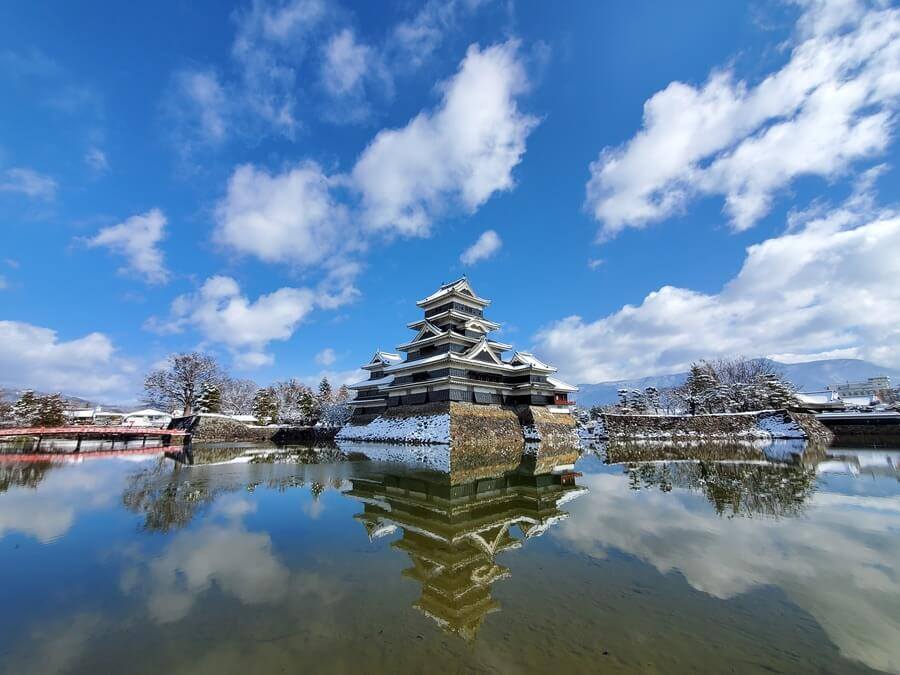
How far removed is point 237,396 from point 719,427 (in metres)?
66.4

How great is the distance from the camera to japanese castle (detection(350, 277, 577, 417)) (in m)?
27.8

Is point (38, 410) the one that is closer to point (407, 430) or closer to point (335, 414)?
point (335, 414)

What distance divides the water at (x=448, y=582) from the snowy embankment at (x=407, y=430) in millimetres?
12980

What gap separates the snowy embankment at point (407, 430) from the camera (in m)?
23.3

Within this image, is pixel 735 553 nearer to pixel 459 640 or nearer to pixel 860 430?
pixel 459 640

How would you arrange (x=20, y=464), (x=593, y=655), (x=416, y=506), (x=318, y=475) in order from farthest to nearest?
(x=20, y=464), (x=318, y=475), (x=416, y=506), (x=593, y=655)

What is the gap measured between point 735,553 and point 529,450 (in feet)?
59.1

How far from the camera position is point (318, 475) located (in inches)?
536

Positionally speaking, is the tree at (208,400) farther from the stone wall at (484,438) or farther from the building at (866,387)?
the building at (866,387)

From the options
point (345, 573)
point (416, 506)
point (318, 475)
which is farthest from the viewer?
point (318, 475)

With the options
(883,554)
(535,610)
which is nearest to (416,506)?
(535,610)

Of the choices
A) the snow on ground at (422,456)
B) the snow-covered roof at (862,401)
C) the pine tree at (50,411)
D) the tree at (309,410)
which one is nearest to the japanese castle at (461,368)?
the snow on ground at (422,456)

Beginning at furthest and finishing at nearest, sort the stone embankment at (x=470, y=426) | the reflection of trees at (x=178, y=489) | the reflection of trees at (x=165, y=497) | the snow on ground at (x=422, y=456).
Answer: the stone embankment at (x=470, y=426), the snow on ground at (x=422, y=456), the reflection of trees at (x=178, y=489), the reflection of trees at (x=165, y=497)

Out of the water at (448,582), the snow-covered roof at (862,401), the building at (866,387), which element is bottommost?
the water at (448,582)
